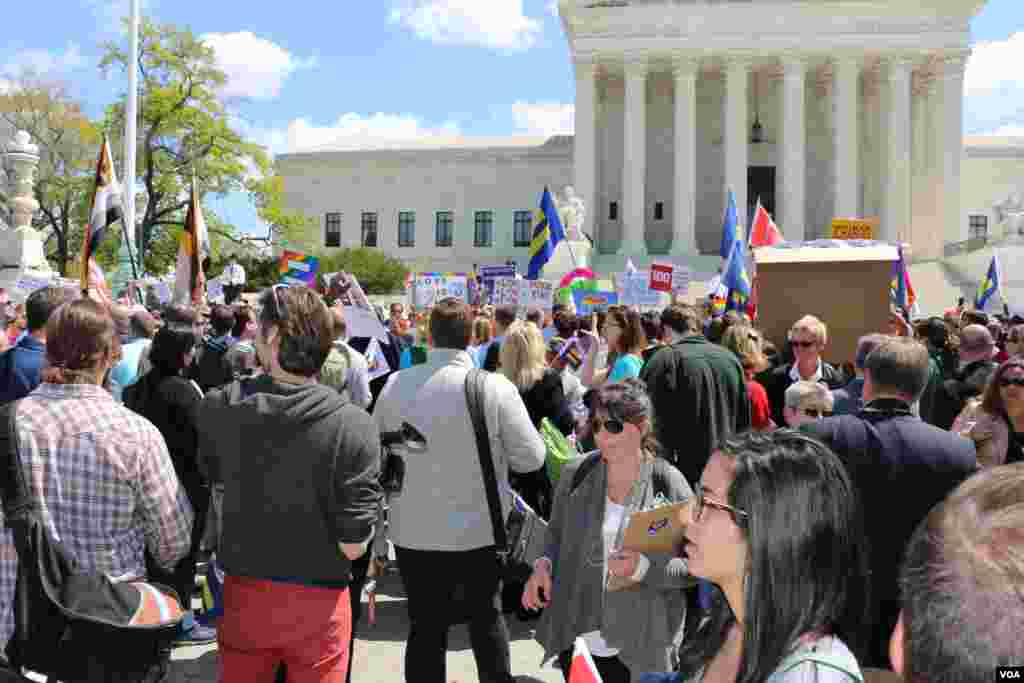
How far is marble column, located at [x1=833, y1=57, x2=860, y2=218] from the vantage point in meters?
52.7

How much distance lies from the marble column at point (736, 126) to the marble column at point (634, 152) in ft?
14.9

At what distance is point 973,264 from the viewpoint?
4647 cm

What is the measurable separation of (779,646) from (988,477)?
0.93 m

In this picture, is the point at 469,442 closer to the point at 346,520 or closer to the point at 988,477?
the point at 346,520

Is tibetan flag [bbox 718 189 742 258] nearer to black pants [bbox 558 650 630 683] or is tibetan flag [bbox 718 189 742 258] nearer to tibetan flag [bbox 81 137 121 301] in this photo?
tibetan flag [bbox 81 137 121 301]

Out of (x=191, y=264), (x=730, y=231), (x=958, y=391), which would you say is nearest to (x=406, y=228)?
(x=730, y=231)

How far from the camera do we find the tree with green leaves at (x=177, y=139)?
41.5 metres

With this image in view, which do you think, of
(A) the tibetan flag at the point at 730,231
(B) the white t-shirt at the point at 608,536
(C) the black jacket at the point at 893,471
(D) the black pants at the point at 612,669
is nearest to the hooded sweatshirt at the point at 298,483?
(B) the white t-shirt at the point at 608,536

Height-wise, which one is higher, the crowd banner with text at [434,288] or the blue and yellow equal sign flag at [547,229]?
the blue and yellow equal sign flag at [547,229]

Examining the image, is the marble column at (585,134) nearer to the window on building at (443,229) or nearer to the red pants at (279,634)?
the window on building at (443,229)

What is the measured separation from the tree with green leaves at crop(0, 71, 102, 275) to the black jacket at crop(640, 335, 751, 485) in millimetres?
40825

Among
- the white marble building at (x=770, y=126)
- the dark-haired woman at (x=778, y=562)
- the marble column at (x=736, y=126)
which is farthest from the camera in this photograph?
the marble column at (x=736, y=126)

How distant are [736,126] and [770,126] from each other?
574 centimetres

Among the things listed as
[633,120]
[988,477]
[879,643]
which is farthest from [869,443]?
[633,120]
